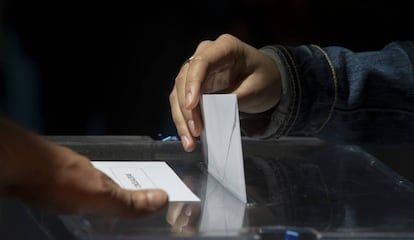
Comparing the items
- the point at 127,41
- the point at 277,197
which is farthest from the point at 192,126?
the point at 127,41

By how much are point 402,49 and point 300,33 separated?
71 cm

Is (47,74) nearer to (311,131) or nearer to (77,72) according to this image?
(77,72)

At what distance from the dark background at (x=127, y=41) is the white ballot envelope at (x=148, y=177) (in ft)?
3.07

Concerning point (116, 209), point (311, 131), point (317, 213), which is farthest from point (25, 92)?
point (116, 209)

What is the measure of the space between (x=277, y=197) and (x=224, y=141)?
74 mm

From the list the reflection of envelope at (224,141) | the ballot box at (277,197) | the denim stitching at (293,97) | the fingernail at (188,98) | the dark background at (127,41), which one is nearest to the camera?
the ballot box at (277,197)

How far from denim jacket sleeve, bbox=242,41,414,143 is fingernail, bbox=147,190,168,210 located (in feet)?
1.77

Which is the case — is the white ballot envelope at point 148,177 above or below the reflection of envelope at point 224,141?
below

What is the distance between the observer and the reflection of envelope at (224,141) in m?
0.76

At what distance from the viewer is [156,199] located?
56 cm

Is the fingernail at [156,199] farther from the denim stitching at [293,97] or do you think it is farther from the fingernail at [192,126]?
the denim stitching at [293,97]

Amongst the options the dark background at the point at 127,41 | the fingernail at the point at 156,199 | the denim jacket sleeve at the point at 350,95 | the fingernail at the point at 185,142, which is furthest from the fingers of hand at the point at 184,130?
the dark background at the point at 127,41

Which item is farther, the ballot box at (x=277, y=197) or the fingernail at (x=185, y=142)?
the fingernail at (x=185, y=142)

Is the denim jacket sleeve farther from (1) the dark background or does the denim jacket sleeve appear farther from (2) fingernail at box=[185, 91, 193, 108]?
(1) the dark background
